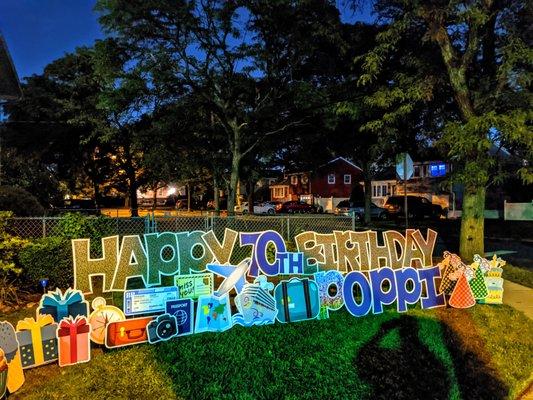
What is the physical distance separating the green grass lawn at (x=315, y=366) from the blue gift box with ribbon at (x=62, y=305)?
0.52 metres

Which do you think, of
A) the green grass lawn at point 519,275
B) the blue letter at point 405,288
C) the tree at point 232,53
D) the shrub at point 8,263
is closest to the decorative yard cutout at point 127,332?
the shrub at point 8,263

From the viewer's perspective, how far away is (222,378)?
456 cm

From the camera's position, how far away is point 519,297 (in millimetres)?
8555

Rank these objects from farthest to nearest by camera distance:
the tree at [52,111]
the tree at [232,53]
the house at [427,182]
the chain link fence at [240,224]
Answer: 1. the house at [427,182]
2. the tree at [52,111]
3. the tree at [232,53]
4. the chain link fence at [240,224]

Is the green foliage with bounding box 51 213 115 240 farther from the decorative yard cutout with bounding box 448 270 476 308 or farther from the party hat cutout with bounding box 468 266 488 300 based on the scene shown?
the party hat cutout with bounding box 468 266 488 300

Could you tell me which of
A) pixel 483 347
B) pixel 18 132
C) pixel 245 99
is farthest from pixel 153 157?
pixel 483 347

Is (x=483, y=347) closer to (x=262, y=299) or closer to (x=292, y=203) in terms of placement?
(x=262, y=299)

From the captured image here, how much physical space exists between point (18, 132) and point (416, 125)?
30800 mm

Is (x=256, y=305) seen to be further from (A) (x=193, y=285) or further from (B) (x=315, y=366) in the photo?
(B) (x=315, y=366)

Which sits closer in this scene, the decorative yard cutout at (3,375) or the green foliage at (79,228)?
the decorative yard cutout at (3,375)

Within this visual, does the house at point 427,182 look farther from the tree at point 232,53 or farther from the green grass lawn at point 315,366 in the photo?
the green grass lawn at point 315,366

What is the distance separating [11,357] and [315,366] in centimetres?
300

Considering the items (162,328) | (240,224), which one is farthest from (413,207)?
(162,328)

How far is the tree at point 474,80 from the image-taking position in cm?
959
